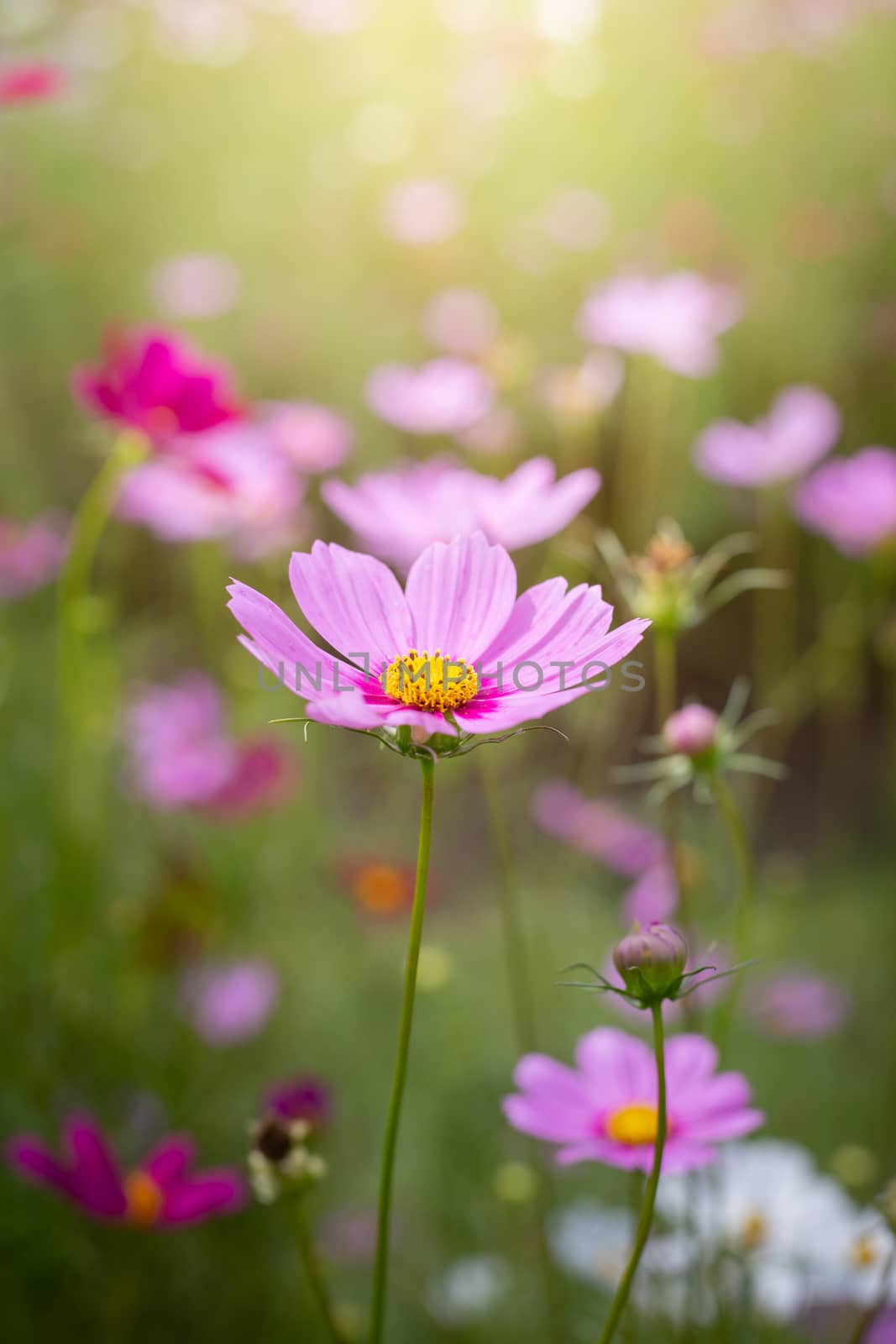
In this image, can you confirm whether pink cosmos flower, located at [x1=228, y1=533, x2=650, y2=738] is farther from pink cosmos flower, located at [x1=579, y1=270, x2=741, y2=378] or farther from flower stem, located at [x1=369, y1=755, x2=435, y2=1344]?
pink cosmos flower, located at [x1=579, y1=270, x2=741, y2=378]

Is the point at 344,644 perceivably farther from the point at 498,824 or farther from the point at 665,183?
the point at 665,183

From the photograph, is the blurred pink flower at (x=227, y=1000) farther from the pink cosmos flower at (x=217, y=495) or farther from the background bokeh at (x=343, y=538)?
the pink cosmos flower at (x=217, y=495)

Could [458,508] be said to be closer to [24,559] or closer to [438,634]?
[438,634]

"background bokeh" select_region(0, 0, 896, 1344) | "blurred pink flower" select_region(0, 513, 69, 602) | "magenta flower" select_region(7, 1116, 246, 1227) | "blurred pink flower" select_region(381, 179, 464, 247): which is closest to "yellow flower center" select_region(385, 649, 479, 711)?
"magenta flower" select_region(7, 1116, 246, 1227)

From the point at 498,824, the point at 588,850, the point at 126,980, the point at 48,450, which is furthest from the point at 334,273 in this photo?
the point at 498,824

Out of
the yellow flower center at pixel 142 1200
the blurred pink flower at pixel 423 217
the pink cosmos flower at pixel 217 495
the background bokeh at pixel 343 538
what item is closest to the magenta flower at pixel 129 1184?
the yellow flower center at pixel 142 1200

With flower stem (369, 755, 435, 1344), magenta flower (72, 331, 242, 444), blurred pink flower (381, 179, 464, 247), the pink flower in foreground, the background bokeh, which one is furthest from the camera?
Answer: blurred pink flower (381, 179, 464, 247)
